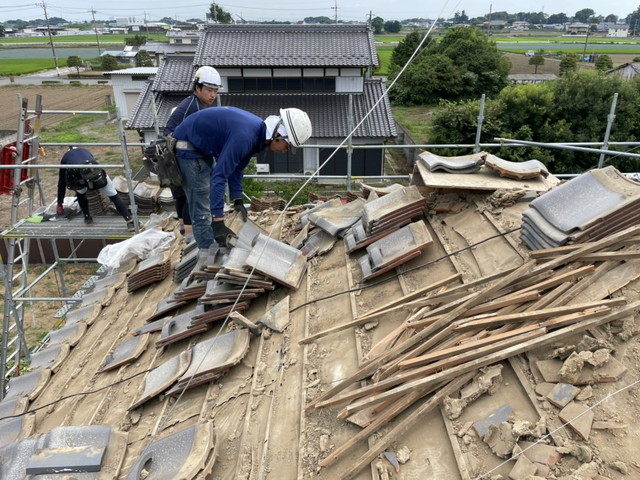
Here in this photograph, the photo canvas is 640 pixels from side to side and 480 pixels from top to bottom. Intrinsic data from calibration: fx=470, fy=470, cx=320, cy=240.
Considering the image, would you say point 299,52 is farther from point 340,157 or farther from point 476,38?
point 476,38

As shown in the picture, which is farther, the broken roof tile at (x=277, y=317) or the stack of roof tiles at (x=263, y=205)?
the stack of roof tiles at (x=263, y=205)

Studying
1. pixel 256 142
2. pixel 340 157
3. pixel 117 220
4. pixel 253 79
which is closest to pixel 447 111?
pixel 340 157

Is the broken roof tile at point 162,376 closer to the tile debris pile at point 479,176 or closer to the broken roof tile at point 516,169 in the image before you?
the tile debris pile at point 479,176

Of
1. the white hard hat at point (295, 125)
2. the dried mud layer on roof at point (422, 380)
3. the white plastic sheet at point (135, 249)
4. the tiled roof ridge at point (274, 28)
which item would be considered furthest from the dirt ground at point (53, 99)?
the dried mud layer on roof at point (422, 380)

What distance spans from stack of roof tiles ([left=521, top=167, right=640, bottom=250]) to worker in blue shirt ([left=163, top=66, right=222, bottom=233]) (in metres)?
3.70

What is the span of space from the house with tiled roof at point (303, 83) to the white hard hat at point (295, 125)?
14.0m

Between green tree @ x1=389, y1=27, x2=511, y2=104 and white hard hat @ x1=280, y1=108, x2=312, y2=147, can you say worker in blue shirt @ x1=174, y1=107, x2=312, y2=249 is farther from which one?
green tree @ x1=389, y1=27, x2=511, y2=104

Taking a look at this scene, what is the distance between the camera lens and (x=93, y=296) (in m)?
5.96

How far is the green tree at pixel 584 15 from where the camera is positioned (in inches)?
5394

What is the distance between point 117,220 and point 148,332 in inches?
152

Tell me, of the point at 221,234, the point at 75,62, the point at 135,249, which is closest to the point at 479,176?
the point at 221,234

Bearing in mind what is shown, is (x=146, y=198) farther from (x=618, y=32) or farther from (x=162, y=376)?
(x=618, y=32)

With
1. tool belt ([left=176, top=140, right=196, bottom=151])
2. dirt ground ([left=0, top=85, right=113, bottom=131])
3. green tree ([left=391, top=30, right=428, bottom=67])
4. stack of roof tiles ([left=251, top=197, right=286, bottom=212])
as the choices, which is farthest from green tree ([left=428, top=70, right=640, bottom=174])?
dirt ground ([left=0, top=85, right=113, bottom=131])

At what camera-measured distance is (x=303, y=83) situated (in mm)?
19438
